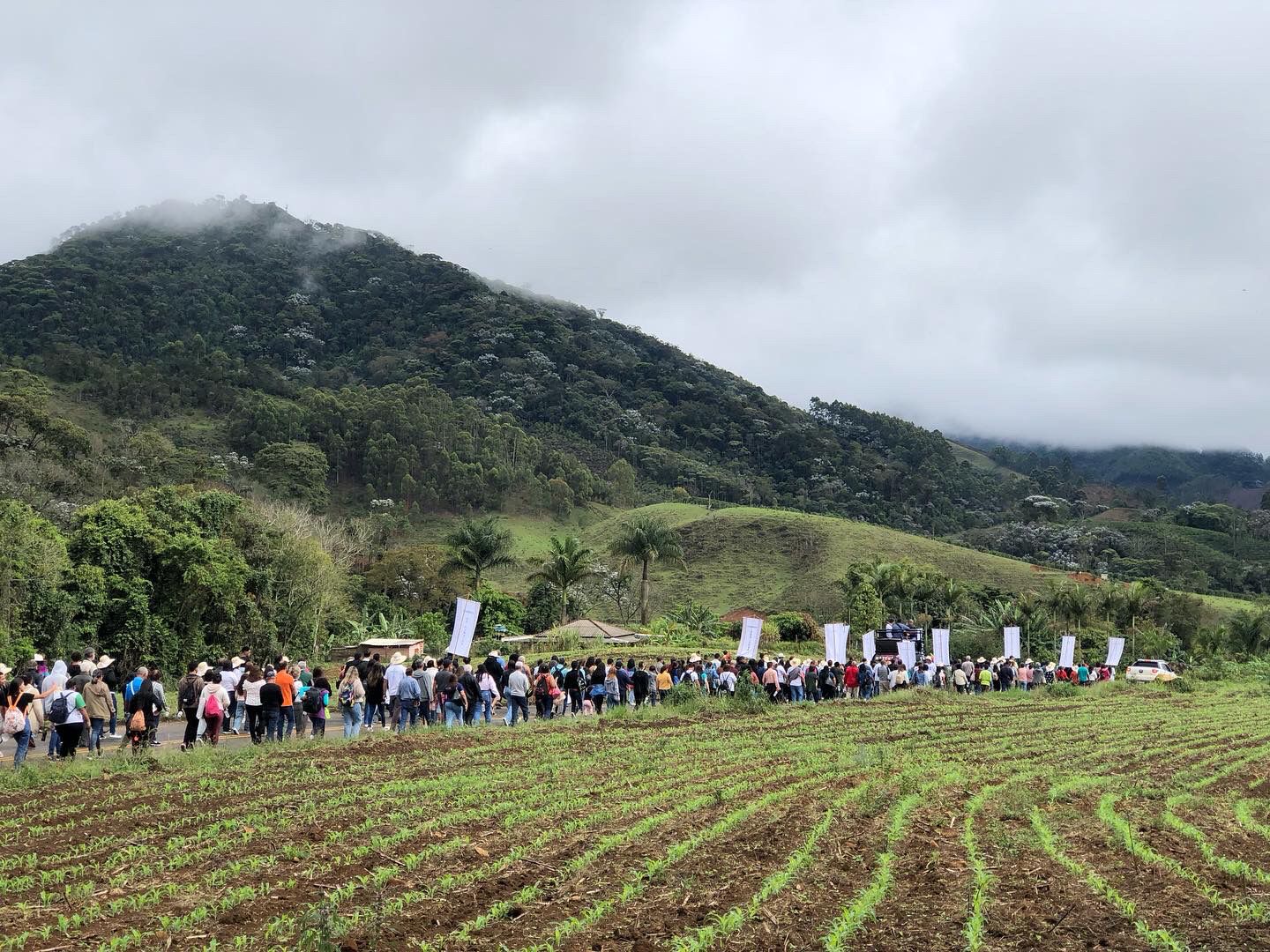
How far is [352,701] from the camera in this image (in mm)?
18797

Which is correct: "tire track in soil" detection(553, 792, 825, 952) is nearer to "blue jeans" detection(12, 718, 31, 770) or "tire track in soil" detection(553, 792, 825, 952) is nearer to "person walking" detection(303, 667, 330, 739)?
"person walking" detection(303, 667, 330, 739)

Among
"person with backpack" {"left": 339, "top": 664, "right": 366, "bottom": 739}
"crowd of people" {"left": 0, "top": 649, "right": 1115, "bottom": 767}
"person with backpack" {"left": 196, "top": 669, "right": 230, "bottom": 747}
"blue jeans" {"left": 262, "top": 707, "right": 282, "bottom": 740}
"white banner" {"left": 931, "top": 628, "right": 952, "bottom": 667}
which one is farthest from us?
"white banner" {"left": 931, "top": 628, "right": 952, "bottom": 667}

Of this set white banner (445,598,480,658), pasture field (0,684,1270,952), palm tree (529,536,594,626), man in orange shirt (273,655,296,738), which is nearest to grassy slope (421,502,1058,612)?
palm tree (529,536,594,626)

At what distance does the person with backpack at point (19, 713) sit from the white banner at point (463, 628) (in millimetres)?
10390

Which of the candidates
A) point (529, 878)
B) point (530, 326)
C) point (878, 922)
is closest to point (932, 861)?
point (878, 922)

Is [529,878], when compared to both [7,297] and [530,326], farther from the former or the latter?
[530,326]

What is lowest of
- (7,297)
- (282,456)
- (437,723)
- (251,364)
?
(437,723)

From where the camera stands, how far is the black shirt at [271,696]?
17.1 meters

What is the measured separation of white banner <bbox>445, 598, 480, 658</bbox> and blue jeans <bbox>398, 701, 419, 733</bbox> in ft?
12.0

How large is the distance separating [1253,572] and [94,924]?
12983 centimetres

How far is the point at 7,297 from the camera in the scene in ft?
426

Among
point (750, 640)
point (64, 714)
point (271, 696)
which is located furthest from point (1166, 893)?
point (750, 640)

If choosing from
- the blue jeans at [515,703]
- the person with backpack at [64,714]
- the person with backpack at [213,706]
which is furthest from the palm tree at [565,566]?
the person with backpack at [64,714]

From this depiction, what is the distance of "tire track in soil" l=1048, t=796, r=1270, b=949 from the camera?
720 cm
